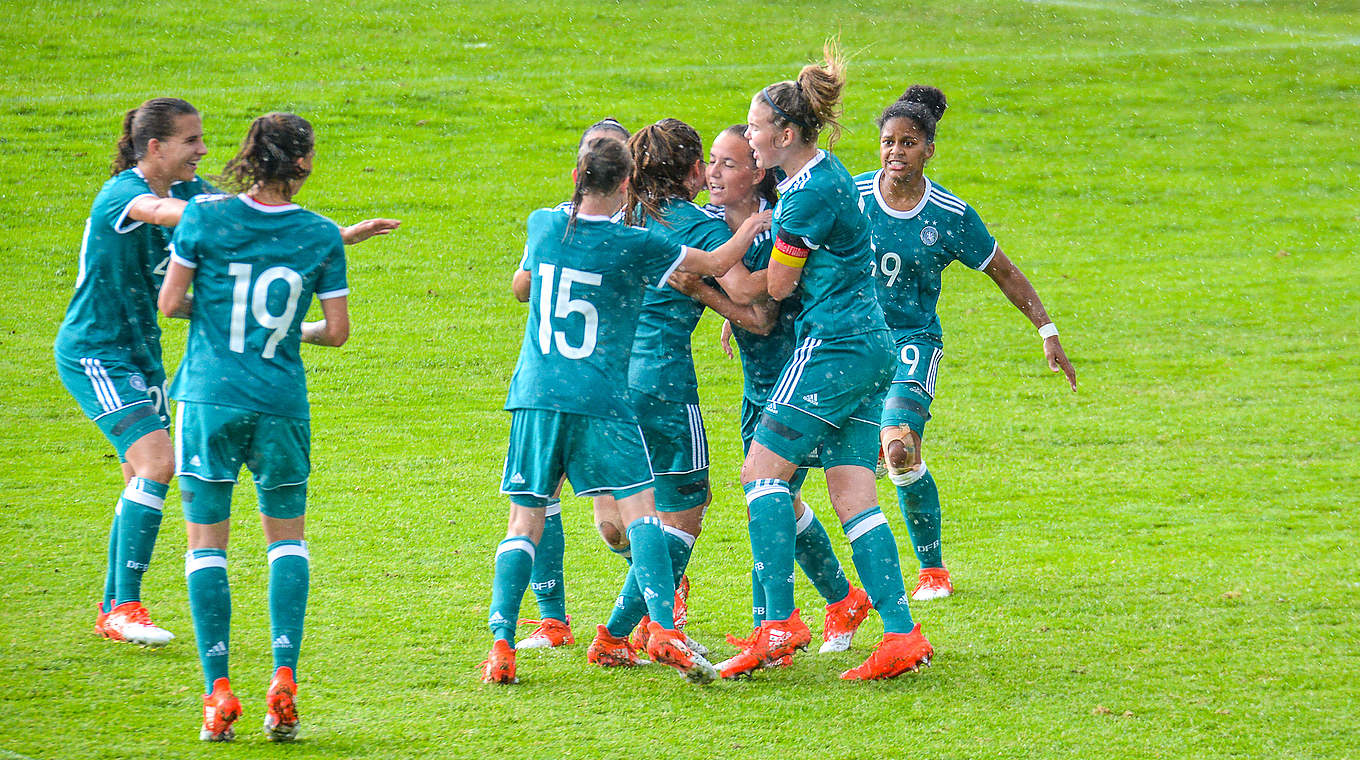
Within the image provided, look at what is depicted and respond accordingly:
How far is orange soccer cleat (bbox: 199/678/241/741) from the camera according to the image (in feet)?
12.9

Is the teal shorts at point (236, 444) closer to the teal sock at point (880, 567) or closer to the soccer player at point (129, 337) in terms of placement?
the soccer player at point (129, 337)

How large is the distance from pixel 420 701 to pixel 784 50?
1915cm

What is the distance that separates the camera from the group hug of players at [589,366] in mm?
4027

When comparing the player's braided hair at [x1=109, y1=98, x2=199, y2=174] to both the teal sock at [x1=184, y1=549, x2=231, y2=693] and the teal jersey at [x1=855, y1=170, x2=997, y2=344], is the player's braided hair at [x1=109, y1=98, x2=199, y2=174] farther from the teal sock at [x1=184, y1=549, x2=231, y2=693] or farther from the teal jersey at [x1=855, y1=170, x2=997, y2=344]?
the teal jersey at [x1=855, y1=170, x2=997, y2=344]

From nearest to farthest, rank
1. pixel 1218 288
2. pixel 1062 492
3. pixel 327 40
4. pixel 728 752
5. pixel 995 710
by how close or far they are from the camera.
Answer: pixel 728 752, pixel 995 710, pixel 1062 492, pixel 1218 288, pixel 327 40

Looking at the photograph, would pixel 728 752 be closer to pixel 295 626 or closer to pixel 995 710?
pixel 995 710

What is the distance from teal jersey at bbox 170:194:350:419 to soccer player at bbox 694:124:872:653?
5.10 ft

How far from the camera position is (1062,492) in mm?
7680

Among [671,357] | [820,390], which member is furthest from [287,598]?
[820,390]

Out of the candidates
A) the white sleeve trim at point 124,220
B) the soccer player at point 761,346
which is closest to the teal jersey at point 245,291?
the white sleeve trim at point 124,220

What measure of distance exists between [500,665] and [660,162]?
192 centimetres

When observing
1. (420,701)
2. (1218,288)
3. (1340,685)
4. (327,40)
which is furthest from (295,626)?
(327,40)

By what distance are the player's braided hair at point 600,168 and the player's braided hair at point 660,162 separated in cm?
28

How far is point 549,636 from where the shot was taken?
16.6 ft
